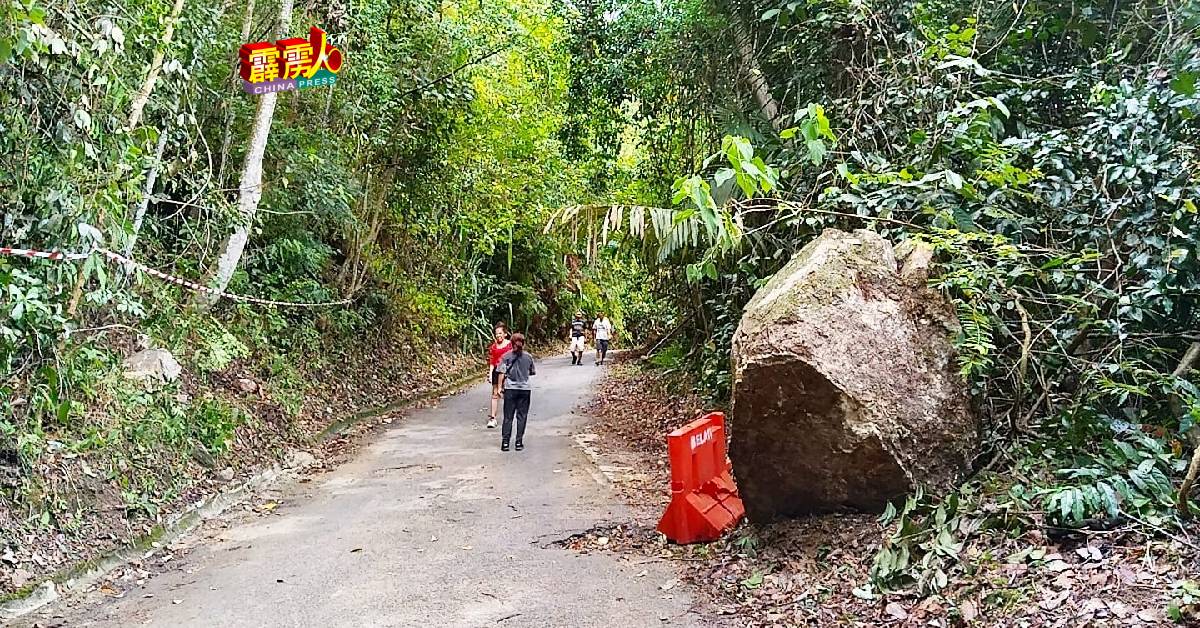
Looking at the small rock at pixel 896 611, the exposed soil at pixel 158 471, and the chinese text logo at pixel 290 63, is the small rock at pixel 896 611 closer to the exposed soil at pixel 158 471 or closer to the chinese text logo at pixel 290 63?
the exposed soil at pixel 158 471

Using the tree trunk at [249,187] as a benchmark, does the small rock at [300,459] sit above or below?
below

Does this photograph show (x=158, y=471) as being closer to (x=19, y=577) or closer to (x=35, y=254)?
(x=19, y=577)

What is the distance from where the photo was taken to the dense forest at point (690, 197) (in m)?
5.64

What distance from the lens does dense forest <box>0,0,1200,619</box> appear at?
5.64 m

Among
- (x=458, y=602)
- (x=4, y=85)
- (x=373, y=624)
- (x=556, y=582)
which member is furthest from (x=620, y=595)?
(x=4, y=85)

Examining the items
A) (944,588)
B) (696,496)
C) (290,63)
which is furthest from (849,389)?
(290,63)

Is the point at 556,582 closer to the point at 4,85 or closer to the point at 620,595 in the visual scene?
the point at 620,595

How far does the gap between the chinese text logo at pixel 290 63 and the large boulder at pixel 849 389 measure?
641 cm

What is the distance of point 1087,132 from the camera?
21.2 ft

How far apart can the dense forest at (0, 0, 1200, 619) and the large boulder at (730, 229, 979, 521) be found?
25 cm

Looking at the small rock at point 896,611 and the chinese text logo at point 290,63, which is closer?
the small rock at point 896,611

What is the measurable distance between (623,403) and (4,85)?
12.4 meters

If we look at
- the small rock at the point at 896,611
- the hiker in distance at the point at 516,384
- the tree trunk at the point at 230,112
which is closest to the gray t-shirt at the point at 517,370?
the hiker in distance at the point at 516,384

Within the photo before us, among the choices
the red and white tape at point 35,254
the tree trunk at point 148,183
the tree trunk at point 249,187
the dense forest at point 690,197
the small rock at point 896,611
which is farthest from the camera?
the tree trunk at point 249,187
